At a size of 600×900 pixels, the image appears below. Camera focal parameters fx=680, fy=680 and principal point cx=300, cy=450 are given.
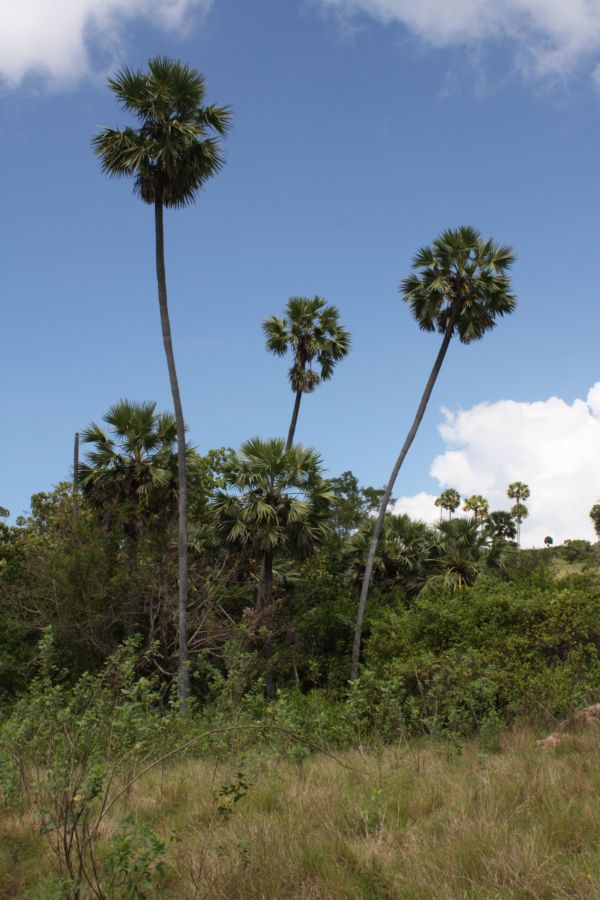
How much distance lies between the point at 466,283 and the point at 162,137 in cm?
1347

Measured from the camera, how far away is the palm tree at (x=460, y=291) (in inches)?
1125

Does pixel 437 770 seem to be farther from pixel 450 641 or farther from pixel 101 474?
pixel 101 474

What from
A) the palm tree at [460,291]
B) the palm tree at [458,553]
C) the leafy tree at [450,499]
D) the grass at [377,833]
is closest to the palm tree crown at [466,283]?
the palm tree at [460,291]

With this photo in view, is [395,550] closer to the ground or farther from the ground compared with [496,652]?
farther from the ground

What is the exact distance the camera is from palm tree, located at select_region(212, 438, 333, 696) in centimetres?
2672

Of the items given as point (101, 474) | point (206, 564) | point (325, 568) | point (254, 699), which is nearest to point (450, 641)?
point (254, 699)

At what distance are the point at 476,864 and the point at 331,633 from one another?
28322 mm

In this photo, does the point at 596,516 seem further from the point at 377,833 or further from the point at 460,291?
the point at 377,833

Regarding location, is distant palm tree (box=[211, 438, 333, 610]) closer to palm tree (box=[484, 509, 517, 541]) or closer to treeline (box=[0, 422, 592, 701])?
treeline (box=[0, 422, 592, 701])

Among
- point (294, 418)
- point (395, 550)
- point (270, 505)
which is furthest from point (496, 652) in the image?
point (294, 418)

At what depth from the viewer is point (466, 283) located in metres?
28.7

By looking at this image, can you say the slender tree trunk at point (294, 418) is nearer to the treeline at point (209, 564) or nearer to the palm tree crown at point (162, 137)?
the treeline at point (209, 564)

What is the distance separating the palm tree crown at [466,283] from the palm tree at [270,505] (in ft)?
A: 28.2

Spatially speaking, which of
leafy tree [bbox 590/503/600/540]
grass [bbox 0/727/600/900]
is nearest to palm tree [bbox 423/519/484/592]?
grass [bbox 0/727/600/900]
